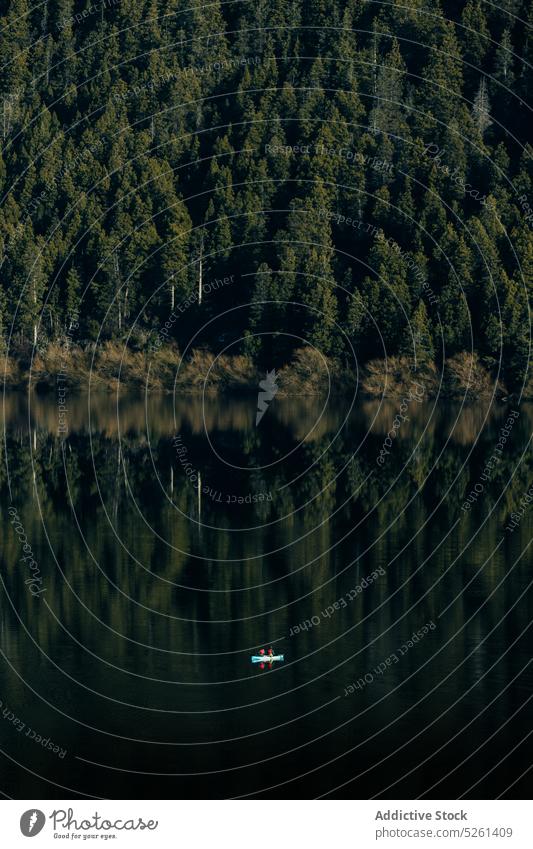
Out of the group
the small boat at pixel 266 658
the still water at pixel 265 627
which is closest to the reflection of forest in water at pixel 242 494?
the still water at pixel 265 627

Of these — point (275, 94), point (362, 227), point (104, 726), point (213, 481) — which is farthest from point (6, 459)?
point (275, 94)

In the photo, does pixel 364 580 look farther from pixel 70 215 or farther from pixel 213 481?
pixel 70 215

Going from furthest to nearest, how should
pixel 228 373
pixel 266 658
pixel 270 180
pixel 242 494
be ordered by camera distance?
pixel 270 180 → pixel 228 373 → pixel 242 494 → pixel 266 658

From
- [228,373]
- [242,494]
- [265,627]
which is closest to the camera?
[265,627]

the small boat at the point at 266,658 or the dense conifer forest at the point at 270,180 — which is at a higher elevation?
the dense conifer forest at the point at 270,180

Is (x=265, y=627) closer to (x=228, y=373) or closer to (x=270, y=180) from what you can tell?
(x=228, y=373)

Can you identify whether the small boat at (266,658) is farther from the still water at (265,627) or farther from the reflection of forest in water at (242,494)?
the reflection of forest in water at (242,494)

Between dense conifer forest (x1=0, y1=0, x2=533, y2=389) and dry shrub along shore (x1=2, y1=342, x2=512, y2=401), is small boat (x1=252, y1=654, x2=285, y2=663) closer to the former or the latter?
dry shrub along shore (x1=2, y1=342, x2=512, y2=401)

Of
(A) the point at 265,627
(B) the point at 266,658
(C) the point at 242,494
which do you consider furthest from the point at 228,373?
(B) the point at 266,658
